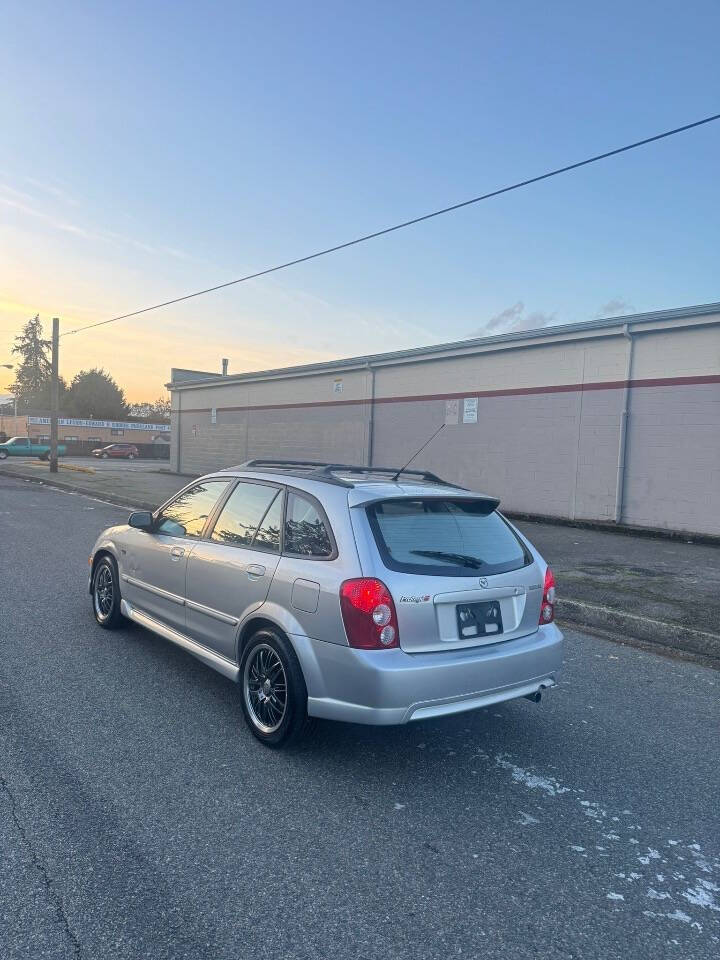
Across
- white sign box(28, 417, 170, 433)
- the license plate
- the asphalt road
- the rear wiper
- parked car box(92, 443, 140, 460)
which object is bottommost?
parked car box(92, 443, 140, 460)

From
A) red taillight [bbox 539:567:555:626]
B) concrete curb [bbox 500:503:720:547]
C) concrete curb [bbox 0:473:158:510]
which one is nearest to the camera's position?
red taillight [bbox 539:567:555:626]

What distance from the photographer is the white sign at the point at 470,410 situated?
59.8 feet

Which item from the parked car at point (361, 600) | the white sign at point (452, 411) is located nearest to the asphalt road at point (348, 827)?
the parked car at point (361, 600)

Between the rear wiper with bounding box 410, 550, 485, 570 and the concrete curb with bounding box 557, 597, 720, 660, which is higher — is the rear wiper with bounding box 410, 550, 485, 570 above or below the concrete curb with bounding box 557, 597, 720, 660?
above

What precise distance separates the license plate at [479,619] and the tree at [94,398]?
83.4 metres

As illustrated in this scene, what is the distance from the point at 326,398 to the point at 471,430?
6.70 meters

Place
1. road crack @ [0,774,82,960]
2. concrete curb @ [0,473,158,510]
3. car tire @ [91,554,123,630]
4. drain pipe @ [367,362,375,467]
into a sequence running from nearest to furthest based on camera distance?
road crack @ [0,774,82,960] → car tire @ [91,554,123,630] → concrete curb @ [0,473,158,510] → drain pipe @ [367,362,375,467]

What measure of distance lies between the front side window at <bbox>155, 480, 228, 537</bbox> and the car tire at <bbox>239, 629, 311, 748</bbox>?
1261 mm

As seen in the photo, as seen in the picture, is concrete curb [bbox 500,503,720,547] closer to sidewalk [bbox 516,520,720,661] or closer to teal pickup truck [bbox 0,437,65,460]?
sidewalk [bbox 516,520,720,661]

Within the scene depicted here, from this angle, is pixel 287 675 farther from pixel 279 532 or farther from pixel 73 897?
pixel 73 897

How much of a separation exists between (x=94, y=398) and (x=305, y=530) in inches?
3296

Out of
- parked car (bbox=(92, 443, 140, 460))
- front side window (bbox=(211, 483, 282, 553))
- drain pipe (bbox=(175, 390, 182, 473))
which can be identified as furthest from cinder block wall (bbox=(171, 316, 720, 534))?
parked car (bbox=(92, 443, 140, 460))

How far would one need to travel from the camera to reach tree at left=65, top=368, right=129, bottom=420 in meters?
81.3

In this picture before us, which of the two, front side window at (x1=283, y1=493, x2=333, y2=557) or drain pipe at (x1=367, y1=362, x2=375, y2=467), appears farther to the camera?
drain pipe at (x1=367, y1=362, x2=375, y2=467)
